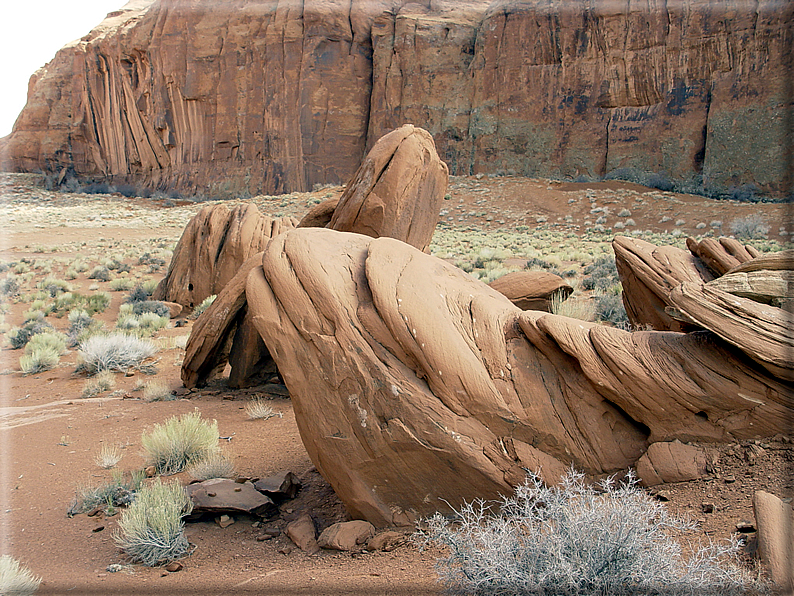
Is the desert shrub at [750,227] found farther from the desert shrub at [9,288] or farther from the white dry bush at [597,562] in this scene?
the desert shrub at [9,288]

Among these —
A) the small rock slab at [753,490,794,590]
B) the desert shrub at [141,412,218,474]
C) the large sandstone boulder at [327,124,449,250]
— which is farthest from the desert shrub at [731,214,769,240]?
the desert shrub at [141,412,218,474]

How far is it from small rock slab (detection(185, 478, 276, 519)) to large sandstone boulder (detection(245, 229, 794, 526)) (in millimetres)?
664

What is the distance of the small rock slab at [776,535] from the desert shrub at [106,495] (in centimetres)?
457

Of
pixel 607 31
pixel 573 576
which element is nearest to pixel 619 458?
pixel 573 576

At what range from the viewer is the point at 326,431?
4320 millimetres

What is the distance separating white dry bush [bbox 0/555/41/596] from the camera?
3.35m

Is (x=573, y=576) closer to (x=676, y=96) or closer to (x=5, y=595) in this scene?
(x=5, y=595)

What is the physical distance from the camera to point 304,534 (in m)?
4.26

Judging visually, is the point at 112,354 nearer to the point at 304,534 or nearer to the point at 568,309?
the point at 304,534

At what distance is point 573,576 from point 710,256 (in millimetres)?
5742

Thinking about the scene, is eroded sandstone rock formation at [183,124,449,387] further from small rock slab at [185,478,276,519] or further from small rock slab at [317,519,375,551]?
small rock slab at [317,519,375,551]

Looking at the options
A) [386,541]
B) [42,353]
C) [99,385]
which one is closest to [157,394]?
[99,385]

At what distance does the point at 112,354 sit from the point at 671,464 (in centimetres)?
877

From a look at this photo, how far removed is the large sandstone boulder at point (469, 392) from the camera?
3.82 m
